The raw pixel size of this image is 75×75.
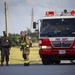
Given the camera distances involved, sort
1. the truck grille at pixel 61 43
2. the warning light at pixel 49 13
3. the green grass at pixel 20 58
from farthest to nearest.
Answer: the green grass at pixel 20 58
the warning light at pixel 49 13
the truck grille at pixel 61 43

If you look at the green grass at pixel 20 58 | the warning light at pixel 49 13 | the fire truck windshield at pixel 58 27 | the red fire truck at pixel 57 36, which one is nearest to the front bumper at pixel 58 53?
the red fire truck at pixel 57 36

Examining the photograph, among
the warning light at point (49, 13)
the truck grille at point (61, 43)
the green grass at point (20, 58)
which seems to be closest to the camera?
the truck grille at point (61, 43)

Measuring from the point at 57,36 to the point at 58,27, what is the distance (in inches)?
18.7

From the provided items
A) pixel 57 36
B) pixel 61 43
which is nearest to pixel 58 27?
pixel 57 36

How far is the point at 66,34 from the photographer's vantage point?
66.9 ft

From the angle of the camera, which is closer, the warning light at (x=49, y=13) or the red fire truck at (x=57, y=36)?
the red fire truck at (x=57, y=36)

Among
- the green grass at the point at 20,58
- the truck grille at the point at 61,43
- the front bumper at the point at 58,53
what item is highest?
the truck grille at the point at 61,43

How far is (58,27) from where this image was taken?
67.6 feet

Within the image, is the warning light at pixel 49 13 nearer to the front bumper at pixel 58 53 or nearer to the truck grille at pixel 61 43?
the truck grille at pixel 61 43

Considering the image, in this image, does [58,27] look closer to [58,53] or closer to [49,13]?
[49,13]

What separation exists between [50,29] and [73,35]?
46.5 inches

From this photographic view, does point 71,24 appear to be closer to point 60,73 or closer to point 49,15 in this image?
point 49,15


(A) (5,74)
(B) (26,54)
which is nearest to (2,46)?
(B) (26,54)

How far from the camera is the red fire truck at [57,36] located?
2039 cm
